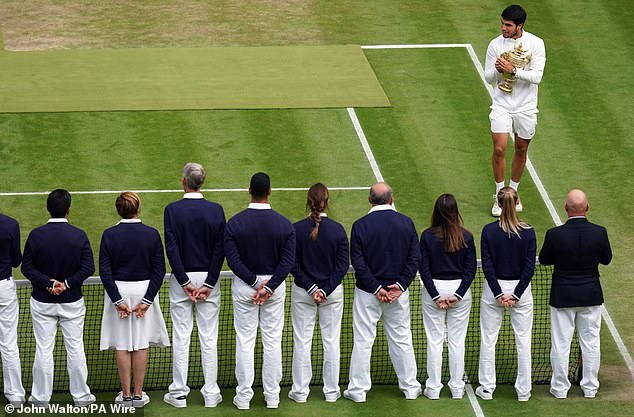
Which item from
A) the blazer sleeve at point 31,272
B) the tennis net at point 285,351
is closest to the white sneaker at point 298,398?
the tennis net at point 285,351

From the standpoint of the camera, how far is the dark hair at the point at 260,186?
49.1ft

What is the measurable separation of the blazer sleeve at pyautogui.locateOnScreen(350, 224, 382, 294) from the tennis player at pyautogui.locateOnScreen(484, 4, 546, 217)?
17.2 ft

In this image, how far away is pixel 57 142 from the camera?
2242cm

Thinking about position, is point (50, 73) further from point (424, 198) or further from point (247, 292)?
point (247, 292)

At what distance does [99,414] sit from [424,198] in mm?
7364

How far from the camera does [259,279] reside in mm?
15023

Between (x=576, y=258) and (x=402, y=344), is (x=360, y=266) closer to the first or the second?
(x=402, y=344)

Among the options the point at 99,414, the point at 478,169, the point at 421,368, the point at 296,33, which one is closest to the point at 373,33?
the point at 296,33

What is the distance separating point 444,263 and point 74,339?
385cm

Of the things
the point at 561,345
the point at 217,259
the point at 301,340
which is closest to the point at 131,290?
the point at 217,259

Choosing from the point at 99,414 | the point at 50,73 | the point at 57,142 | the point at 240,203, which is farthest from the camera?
the point at 50,73

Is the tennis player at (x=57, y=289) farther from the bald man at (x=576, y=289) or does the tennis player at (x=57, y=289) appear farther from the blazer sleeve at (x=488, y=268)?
the bald man at (x=576, y=289)

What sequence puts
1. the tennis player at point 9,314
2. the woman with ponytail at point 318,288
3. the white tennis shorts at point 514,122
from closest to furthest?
the tennis player at point 9,314 → the woman with ponytail at point 318,288 → the white tennis shorts at point 514,122

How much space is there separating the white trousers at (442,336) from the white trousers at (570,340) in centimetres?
96
